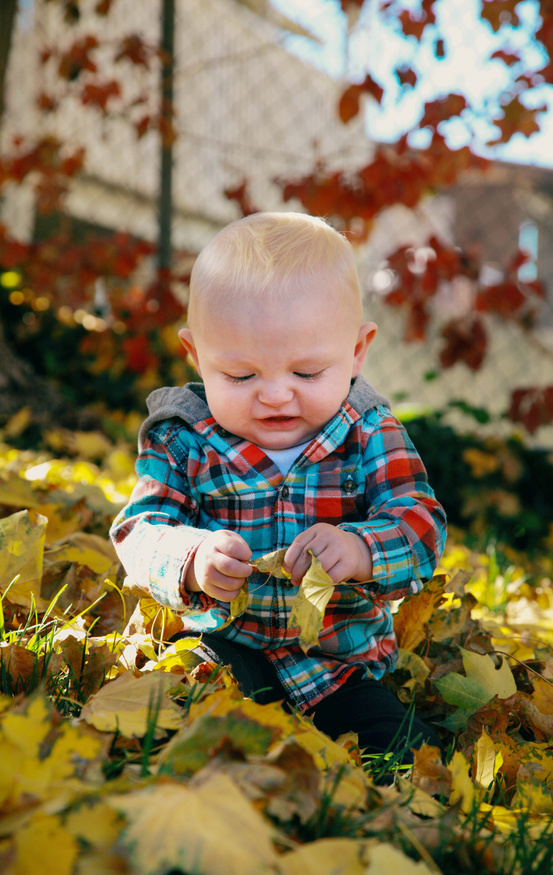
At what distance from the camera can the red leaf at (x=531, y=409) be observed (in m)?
4.26

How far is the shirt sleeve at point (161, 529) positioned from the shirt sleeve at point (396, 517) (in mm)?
296

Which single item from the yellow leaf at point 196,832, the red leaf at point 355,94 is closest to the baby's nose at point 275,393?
the yellow leaf at point 196,832

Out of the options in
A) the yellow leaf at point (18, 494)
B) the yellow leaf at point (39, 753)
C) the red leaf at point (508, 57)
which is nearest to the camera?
the yellow leaf at point (39, 753)

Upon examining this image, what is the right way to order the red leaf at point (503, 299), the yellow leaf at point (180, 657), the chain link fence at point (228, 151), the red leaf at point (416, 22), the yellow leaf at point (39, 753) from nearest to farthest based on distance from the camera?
the yellow leaf at point (39, 753) → the yellow leaf at point (180, 657) → the red leaf at point (416, 22) → the red leaf at point (503, 299) → the chain link fence at point (228, 151)

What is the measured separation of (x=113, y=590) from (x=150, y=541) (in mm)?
358

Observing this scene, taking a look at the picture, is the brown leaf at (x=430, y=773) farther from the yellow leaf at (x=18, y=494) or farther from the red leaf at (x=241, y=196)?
the red leaf at (x=241, y=196)

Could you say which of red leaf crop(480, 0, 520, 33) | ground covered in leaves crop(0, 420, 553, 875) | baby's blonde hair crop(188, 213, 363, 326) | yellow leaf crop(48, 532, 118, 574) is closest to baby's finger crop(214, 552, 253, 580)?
ground covered in leaves crop(0, 420, 553, 875)

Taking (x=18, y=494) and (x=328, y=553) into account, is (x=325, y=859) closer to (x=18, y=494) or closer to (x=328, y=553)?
(x=328, y=553)

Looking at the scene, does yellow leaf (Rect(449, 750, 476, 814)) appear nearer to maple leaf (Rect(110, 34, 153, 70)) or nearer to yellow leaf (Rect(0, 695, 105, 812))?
yellow leaf (Rect(0, 695, 105, 812))

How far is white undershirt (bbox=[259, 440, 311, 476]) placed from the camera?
152 cm

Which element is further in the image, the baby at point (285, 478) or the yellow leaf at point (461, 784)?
the baby at point (285, 478)

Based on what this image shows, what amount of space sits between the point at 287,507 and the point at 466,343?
3.23 metres

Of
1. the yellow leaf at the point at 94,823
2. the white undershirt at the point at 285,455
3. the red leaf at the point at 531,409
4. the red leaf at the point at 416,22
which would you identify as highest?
the red leaf at the point at 416,22

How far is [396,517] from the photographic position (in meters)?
1.38
